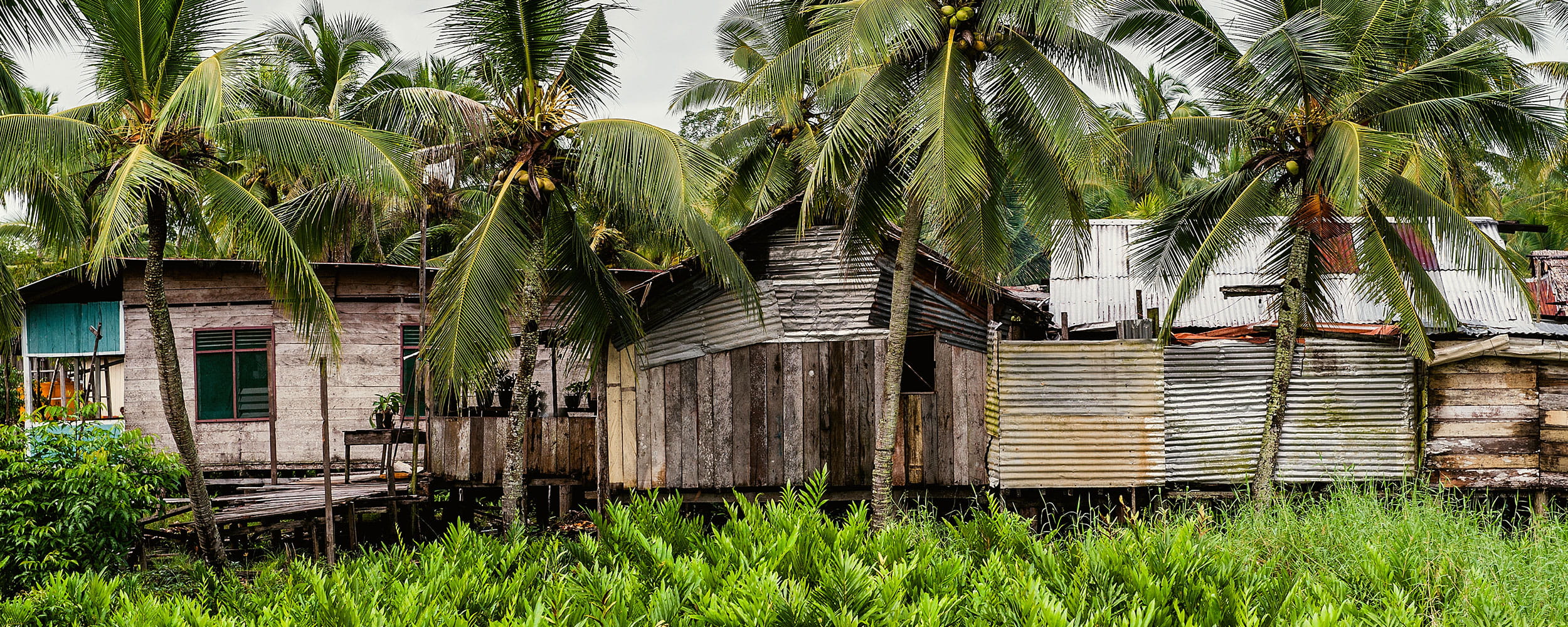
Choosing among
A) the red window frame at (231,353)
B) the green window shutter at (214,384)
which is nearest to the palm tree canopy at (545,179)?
the red window frame at (231,353)

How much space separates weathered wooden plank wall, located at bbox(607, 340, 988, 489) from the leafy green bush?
4751mm

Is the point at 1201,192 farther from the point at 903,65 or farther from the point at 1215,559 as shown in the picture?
the point at 1215,559

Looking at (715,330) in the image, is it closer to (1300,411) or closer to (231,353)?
(1300,411)

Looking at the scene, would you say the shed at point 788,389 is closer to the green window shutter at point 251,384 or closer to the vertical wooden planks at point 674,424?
the vertical wooden planks at point 674,424

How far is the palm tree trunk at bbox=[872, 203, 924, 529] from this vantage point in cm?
1076

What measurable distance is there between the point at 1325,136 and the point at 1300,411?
325 cm

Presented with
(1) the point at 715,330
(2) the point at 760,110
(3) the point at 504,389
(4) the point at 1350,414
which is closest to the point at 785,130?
(2) the point at 760,110

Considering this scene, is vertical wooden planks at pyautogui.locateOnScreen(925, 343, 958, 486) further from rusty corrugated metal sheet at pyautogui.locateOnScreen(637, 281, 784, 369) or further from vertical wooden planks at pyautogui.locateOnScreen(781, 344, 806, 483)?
rusty corrugated metal sheet at pyautogui.locateOnScreen(637, 281, 784, 369)

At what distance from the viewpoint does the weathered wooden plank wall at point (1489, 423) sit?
11.7 metres

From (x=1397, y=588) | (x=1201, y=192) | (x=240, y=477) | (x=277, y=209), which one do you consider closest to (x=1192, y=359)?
(x=1201, y=192)

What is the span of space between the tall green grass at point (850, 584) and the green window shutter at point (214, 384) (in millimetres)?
10699

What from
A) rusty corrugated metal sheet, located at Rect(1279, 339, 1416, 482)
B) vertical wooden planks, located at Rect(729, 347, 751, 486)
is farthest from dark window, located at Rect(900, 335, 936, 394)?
rusty corrugated metal sheet, located at Rect(1279, 339, 1416, 482)

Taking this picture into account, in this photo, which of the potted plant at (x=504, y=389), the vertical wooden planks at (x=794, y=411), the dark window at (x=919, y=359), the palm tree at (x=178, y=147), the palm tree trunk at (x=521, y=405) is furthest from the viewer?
the dark window at (x=919, y=359)

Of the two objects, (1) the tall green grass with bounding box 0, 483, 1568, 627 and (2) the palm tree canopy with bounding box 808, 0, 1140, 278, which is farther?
(2) the palm tree canopy with bounding box 808, 0, 1140, 278
